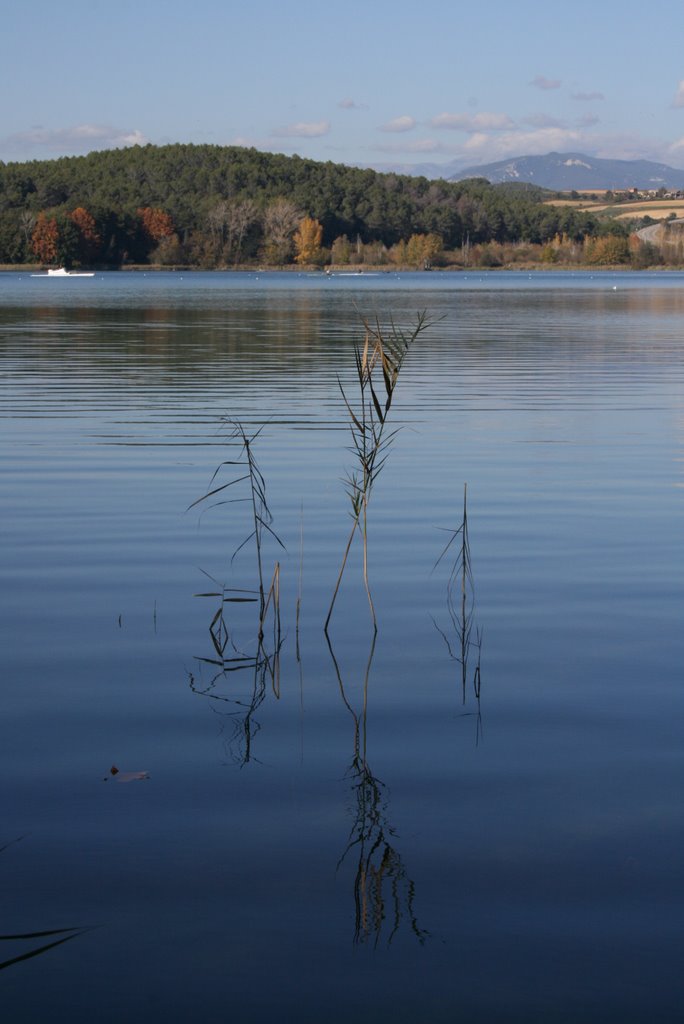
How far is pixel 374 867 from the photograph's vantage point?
4.51 metres

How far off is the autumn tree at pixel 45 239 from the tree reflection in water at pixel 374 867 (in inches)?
6368

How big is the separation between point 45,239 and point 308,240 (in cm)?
4049

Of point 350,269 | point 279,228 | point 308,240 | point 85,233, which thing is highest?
point 279,228

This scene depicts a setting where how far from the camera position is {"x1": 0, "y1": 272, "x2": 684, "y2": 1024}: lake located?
3.90 m

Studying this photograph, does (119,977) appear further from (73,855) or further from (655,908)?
(655,908)

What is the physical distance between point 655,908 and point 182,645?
356 cm

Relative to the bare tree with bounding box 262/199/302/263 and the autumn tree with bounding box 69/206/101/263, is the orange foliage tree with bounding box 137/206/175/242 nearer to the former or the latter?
the autumn tree with bounding box 69/206/101/263

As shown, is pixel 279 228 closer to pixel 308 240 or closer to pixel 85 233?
pixel 308 240

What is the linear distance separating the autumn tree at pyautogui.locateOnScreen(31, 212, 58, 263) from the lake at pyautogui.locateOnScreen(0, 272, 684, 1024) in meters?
152

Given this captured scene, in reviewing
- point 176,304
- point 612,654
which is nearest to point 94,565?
point 612,654

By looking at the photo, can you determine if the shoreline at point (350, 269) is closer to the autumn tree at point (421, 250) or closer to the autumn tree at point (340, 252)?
the autumn tree at point (340, 252)

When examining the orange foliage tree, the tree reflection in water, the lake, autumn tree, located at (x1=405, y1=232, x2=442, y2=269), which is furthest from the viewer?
autumn tree, located at (x1=405, y1=232, x2=442, y2=269)

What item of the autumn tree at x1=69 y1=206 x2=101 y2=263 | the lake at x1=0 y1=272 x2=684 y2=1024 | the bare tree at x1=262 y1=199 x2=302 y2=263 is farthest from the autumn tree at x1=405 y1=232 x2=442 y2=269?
the lake at x1=0 y1=272 x2=684 y2=1024

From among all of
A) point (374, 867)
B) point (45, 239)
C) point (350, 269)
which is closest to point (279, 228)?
point (350, 269)
